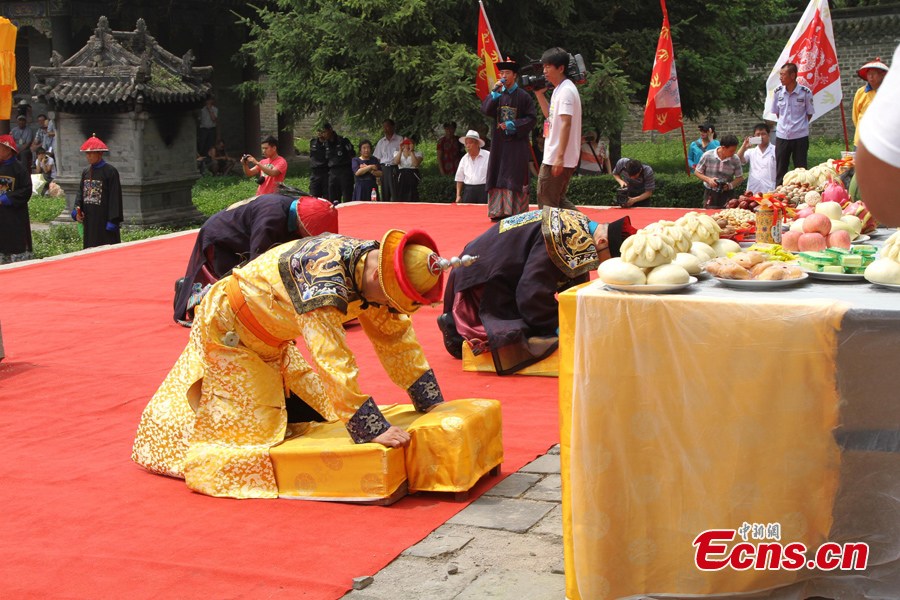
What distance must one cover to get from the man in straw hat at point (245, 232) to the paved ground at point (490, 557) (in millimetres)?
2445

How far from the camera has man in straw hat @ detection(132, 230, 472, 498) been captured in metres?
3.75

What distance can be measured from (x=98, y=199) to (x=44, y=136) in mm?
10670

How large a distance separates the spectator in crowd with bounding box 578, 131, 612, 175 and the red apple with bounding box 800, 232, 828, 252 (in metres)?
Answer: 11.1

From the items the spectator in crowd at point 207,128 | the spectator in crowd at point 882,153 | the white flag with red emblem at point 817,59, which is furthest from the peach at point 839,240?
the spectator in crowd at point 207,128

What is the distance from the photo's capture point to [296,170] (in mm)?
21703

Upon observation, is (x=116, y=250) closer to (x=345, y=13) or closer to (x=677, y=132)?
(x=345, y=13)

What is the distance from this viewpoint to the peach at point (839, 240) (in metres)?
3.73

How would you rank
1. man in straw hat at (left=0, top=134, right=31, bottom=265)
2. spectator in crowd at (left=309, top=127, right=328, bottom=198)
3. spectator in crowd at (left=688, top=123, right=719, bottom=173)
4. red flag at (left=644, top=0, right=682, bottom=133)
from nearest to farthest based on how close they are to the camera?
1. man in straw hat at (left=0, top=134, right=31, bottom=265)
2. red flag at (left=644, top=0, right=682, bottom=133)
3. spectator in crowd at (left=688, top=123, right=719, bottom=173)
4. spectator in crowd at (left=309, top=127, right=328, bottom=198)

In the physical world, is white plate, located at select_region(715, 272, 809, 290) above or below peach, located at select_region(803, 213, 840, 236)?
below

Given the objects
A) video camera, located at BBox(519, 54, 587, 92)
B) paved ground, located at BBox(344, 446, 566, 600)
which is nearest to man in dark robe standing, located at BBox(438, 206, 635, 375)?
paved ground, located at BBox(344, 446, 566, 600)

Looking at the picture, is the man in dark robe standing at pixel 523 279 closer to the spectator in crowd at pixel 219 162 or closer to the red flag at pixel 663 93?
the red flag at pixel 663 93

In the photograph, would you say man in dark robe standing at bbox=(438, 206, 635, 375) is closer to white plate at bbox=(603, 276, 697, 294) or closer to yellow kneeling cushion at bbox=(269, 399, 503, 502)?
yellow kneeling cushion at bbox=(269, 399, 503, 502)

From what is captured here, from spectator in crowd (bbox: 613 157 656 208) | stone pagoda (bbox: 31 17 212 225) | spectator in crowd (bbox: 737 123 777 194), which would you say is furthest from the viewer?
stone pagoda (bbox: 31 17 212 225)

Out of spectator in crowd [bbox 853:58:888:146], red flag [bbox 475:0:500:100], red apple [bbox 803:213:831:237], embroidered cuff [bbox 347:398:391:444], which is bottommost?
embroidered cuff [bbox 347:398:391:444]
